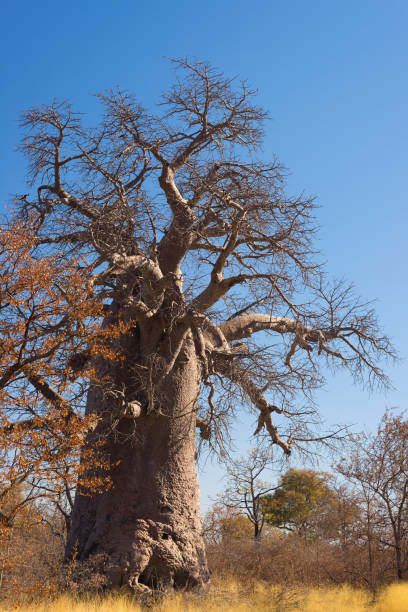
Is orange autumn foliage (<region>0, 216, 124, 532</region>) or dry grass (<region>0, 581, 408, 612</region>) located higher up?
orange autumn foliage (<region>0, 216, 124, 532</region>)

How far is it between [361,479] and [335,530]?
216cm

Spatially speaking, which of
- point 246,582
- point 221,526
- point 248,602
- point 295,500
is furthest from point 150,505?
point 295,500

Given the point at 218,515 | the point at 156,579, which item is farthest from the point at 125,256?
the point at 218,515

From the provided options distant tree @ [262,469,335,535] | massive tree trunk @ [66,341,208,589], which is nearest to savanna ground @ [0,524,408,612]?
massive tree trunk @ [66,341,208,589]

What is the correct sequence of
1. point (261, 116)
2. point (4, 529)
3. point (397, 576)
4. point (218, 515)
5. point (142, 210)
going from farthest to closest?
point (218, 515) < point (397, 576) < point (261, 116) < point (142, 210) < point (4, 529)

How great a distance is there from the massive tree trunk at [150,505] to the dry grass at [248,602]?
320 millimetres

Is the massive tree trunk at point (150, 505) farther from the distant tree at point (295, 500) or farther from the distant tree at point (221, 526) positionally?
the distant tree at point (295, 500)

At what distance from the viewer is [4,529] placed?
4.92m

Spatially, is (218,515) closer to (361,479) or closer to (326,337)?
(361,479)

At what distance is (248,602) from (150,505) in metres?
1.51

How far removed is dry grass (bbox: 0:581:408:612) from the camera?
5.20m

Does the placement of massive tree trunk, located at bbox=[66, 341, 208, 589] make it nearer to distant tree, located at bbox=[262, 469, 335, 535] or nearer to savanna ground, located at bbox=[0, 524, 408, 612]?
A: savanna ground, located at bbox=[0, 524, 408, 612]

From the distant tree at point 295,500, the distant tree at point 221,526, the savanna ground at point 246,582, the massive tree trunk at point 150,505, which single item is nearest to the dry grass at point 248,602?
the savanna ground at point 246,582

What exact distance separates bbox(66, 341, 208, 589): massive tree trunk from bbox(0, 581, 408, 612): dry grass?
320mm
